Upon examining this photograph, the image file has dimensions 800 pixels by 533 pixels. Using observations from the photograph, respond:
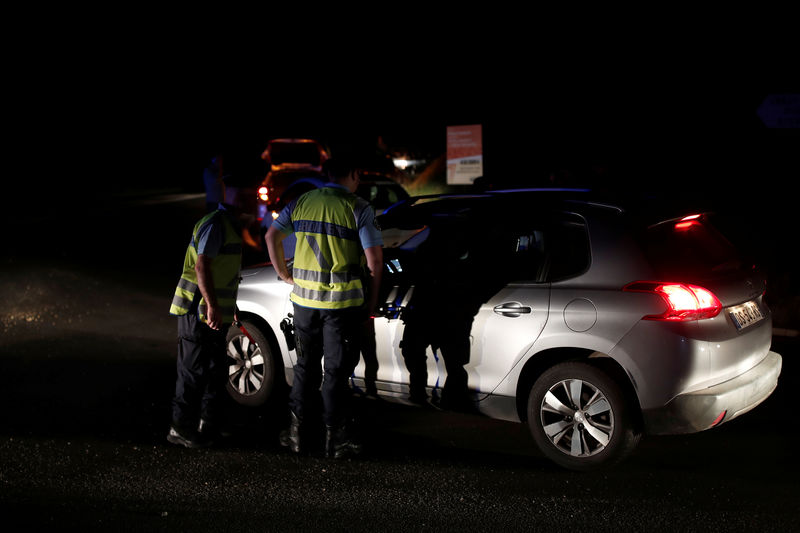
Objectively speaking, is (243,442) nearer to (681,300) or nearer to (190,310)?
(190,310)

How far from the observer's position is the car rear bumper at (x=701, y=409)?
4391mm

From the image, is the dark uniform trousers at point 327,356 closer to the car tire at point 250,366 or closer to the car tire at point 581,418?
the car tire at point 250,366

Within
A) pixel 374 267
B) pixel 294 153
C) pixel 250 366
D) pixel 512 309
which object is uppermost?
pixel 294 153

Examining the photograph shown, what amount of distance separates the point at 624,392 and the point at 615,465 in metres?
0.46

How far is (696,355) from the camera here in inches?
171

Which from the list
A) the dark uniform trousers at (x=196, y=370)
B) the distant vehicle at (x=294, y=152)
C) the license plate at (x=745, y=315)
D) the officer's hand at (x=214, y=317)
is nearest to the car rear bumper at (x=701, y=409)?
the license plate at (x=745, y=315)

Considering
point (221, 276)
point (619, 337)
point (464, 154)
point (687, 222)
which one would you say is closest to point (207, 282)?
point (221, 276)

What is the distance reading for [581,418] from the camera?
4.69 metres

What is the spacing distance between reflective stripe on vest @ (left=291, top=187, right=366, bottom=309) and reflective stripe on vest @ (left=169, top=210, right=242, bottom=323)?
486mm

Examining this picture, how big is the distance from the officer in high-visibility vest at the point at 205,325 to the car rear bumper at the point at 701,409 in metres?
2.62

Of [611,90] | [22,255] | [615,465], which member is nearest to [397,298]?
[615,465]

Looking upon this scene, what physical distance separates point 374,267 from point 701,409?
6.44 feet

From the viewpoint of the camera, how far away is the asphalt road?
4.09 m

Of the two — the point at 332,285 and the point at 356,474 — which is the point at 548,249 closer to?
the point at 332,285
